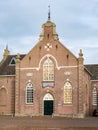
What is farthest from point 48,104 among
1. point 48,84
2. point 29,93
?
point 29,93

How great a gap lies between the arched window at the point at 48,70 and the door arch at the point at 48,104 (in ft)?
8.40

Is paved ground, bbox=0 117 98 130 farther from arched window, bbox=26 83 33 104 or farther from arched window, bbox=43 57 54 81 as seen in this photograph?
arched window, bbox=43 57 54 81

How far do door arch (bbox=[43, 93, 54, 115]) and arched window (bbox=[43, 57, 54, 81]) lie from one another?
256cm

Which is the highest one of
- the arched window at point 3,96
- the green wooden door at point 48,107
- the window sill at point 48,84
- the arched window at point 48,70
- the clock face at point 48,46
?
the clock face at point 48,46

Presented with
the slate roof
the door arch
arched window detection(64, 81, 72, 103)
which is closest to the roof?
arched window detection(64, 81, 72, 103)

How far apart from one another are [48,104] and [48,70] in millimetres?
5281

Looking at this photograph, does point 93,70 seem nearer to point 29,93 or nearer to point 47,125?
point 29,93

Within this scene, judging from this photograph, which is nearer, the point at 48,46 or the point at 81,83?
the point at 81,83

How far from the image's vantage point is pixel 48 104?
2078 inches

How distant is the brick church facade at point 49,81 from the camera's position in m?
51.3

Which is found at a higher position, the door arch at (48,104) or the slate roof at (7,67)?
the slate roof at (7,67)

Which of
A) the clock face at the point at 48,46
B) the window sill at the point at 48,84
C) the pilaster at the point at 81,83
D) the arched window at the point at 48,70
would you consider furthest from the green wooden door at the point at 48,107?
the clock face at the point at 48,46

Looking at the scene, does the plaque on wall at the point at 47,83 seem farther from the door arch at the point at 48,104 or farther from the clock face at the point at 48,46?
the clock face at the point at 48,46

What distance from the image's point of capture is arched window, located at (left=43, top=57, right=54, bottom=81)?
5322 cm
